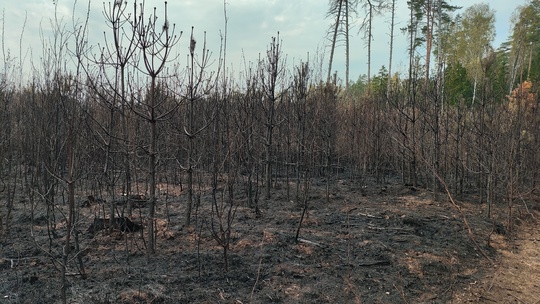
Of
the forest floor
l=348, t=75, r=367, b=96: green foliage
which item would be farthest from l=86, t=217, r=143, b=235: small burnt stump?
l=348, t=75, r=367, b=96: green foliage

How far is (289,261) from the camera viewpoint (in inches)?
167

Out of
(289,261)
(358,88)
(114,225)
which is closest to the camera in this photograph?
(289,261)

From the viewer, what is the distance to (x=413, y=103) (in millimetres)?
8070

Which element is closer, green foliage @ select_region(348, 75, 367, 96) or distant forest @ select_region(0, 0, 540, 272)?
distant forest @ select_region(0, 0, 540, 272)

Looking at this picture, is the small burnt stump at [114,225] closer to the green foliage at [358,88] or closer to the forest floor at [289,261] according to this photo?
the forest floor at [289,261]

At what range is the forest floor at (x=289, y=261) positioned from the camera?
3.55 metres

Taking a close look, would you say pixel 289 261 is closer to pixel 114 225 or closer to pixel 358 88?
pixel 114 225

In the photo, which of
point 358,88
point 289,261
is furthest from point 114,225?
point 358,88

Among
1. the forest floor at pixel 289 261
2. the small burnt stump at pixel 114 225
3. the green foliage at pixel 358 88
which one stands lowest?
the forest floor at pixel 289 261

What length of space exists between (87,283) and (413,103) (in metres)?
6.87

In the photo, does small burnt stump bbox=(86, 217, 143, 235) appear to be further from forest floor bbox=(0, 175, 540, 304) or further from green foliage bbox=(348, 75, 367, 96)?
green foliage bbox=(348, 75, 367, 96)

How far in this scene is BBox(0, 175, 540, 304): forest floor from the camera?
11.6ft

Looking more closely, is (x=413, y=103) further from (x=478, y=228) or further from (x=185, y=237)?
(x=185, y=237)

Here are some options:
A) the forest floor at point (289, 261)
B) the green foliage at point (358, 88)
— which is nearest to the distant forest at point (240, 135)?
the forest floor at point (289, 261)
